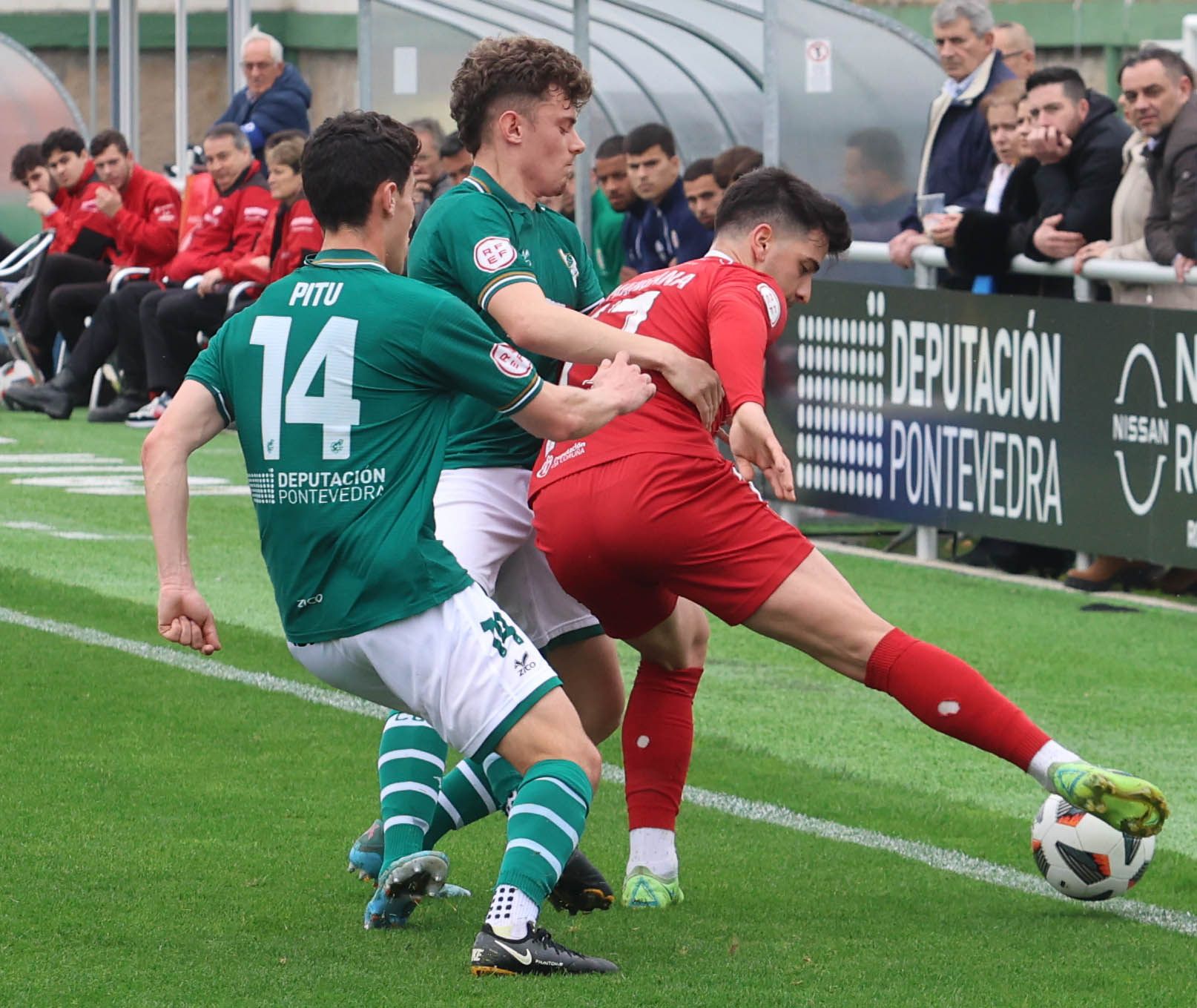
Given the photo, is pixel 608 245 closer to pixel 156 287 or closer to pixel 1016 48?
pixel 1016 48

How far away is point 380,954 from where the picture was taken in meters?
4.56

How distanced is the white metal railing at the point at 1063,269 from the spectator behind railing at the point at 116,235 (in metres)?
7.52

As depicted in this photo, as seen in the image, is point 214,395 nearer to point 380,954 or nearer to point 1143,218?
point 380,954

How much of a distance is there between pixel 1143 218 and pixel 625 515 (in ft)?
18.0

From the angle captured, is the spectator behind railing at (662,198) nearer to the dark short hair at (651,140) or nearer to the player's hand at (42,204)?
the dark short hair at (651,140)

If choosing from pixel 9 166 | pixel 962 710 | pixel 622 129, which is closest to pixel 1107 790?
pixel 962 710

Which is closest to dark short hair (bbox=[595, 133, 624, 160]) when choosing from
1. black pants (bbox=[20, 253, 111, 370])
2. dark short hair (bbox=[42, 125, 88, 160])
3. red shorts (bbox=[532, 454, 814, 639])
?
black pants (bbox=[20, 253, 111, 370])

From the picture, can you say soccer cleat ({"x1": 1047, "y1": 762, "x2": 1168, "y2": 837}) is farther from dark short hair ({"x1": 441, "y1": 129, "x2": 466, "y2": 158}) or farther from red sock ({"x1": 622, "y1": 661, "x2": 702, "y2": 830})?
dark short hair ({"x1": 441, "y1": 129, "x2": 466, "y2": 158})

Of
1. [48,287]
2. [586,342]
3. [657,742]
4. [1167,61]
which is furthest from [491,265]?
[48,287]

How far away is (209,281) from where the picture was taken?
51.3 feet

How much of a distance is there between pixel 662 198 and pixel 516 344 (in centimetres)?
766

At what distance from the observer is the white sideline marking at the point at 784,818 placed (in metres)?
5.23

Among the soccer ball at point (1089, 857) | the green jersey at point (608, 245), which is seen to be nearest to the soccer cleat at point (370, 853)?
the soccer ball at point (1089, 857)

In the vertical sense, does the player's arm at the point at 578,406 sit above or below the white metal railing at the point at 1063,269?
below
